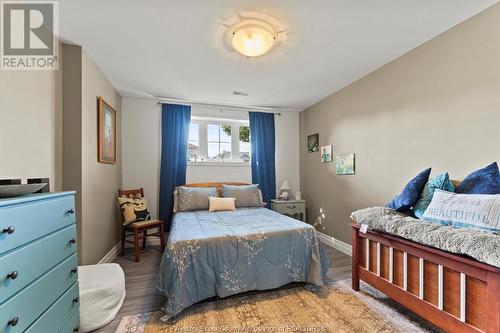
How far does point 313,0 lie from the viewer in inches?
64.4

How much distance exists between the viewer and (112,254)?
10.2ft

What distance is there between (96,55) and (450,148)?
358 centimetres

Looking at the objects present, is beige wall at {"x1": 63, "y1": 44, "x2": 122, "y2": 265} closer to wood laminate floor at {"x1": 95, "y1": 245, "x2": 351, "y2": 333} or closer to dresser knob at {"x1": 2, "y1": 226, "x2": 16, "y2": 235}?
wood laminate floor at {"x1": 95, "y1": 245, "x2": 351, "y2": 333}

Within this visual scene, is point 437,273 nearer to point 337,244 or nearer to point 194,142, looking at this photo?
point 337,244

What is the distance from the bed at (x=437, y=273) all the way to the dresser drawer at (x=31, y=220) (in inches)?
90.9

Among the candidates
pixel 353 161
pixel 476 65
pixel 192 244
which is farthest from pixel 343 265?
pixel 476 65

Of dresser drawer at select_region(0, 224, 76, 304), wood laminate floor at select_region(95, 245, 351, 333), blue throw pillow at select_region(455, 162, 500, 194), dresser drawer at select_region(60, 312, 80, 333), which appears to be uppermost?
blue throw pillow at select_region(455, 162, 500, 194)

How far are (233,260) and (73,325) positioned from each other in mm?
1169

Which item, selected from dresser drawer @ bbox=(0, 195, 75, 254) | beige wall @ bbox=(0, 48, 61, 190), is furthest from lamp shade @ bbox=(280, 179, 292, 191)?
dresser drawer @ bbox=(0, 195, 75, 254)

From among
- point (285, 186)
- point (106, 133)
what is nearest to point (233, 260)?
point (106, 133)

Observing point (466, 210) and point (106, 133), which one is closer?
point (466, 210)

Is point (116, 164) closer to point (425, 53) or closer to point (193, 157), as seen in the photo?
point (193, 157)

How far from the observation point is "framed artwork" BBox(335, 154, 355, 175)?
319 cm

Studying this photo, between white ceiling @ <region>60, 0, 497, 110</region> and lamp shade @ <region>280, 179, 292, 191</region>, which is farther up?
white ceiling @ <region>60, 0, 497, 110</region>
